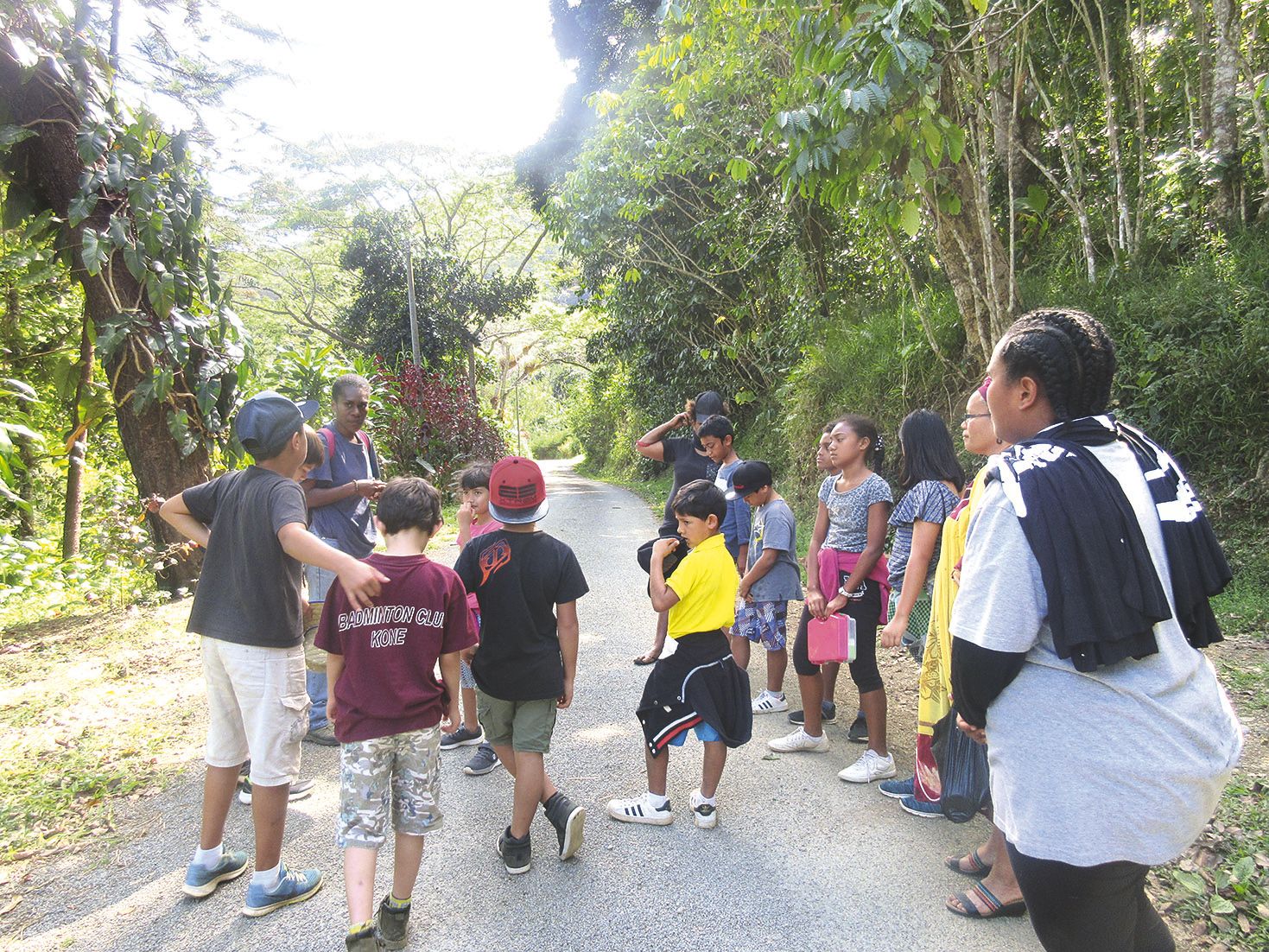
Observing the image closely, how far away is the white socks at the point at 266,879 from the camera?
262cm

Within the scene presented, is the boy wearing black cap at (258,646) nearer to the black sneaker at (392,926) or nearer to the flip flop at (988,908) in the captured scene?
the black sneaker at (392,926)

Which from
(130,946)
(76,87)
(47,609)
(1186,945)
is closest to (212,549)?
(130,946)

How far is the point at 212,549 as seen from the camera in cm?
269

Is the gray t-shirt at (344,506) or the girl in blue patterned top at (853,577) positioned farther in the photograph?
the gray t-shirt at (344,506)

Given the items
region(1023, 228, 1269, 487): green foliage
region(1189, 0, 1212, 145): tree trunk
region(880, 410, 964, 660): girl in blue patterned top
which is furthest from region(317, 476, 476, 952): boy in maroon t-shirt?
region(1189, 0, 1212, 145): tree trunk

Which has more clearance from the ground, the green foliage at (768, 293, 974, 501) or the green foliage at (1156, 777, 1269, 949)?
the green foliage at (768, 293, 974, 501)

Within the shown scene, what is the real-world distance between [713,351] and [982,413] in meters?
11.5

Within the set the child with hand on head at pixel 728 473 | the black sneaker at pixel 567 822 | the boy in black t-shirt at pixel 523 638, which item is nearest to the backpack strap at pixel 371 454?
the boy in black t-shirt at pixel 523 638

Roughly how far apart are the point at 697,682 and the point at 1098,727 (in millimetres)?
1766

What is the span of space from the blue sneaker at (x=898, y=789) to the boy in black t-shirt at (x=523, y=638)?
1.45m

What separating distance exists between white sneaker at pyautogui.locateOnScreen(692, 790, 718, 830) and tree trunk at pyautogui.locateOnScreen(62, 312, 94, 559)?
18.6 ft

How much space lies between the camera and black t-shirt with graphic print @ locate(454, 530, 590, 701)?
283 centimetres

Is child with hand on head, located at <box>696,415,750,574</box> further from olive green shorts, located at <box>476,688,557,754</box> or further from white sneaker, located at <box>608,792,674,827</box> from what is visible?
olive green shorts, located at <box>476,688,557,754</box>

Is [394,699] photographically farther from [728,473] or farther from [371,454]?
[728,473]
